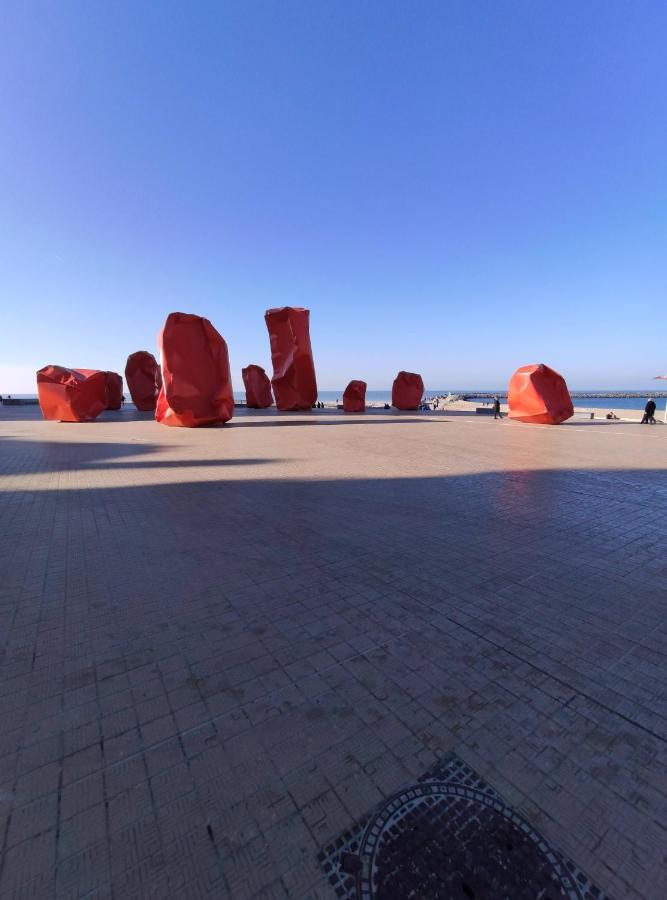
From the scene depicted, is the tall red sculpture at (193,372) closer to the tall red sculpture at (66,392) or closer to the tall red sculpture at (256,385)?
the tall red sculpture at (66,392)

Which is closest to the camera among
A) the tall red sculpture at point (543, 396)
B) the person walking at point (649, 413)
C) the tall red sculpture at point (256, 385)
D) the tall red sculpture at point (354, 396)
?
the tall red sculpture at point (543, 396)

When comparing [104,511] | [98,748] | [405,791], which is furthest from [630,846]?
[104,511]

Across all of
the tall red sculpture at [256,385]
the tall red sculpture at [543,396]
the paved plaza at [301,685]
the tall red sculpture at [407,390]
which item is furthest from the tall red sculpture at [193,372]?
the tall red sculpture at [407,390]

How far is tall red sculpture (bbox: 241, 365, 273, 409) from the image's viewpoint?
31.0 metres

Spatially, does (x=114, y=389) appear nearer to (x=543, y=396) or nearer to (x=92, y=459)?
(x=92, y=459)

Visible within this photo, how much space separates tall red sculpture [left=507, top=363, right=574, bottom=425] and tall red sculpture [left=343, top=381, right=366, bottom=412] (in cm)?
1182

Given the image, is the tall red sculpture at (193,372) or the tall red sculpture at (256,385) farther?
the tall red sculpture at (256,385)

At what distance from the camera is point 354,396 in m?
28.8

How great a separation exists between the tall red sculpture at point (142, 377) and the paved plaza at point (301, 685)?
22.8 meters

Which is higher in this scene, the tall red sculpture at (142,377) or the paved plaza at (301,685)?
the tall red sculpture at (142,377)

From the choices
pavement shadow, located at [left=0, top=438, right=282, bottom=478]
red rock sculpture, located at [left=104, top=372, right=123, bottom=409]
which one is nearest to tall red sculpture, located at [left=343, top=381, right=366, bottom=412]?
red rock sculpture, located at [left=104, top=372, right=123, bottom=409]

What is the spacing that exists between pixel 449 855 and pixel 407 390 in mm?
30005

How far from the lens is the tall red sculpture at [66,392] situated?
18672 mm

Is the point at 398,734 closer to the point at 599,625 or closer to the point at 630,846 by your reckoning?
the point at 630,846
